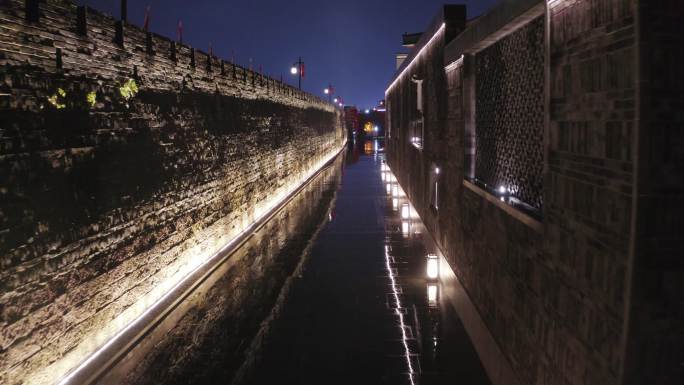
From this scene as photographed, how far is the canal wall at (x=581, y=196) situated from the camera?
1.99 meters

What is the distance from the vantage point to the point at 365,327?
5750 millimetres

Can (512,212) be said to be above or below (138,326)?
above

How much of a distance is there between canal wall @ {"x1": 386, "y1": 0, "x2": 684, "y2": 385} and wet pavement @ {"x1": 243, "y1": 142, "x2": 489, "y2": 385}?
2.02 feet

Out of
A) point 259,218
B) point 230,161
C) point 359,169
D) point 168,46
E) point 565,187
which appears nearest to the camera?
point 565,187

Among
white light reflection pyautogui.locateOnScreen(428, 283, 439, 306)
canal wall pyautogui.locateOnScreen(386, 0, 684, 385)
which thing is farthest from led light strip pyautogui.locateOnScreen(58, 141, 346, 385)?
canal wall pyautogui.locateOnScreen(386, 0, 684, 385)

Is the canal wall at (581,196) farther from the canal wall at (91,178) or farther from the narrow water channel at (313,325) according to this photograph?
the canal wall at (91,178)

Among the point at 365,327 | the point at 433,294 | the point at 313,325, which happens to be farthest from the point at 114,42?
the point at 433,294

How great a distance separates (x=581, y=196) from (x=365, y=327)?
371 centimetres

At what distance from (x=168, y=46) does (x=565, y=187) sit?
6355 mm

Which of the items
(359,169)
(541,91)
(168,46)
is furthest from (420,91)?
(359,169)

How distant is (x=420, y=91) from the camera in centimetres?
1024

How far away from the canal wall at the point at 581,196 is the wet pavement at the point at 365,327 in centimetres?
62

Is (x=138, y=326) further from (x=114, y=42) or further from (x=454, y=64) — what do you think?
(x=454, y=64)

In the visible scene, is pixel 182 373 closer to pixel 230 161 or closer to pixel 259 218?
pixel 230 161
